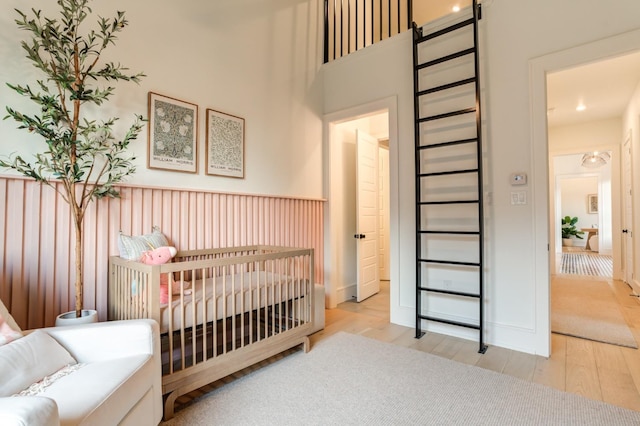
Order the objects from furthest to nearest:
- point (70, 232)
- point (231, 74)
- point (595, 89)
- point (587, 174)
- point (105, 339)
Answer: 1. point (587, 174)
2. point (595, 89)
3. point (231, 74)
4. point (70, 232)
5. point (105, 339)

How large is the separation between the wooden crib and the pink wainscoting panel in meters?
0.14

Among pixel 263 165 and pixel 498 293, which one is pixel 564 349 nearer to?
pixel 498 293

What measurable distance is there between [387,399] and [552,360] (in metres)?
1.47

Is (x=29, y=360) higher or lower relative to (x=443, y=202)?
lower

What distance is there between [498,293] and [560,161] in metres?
8.20

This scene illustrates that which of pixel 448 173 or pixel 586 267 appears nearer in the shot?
pixel 448 173

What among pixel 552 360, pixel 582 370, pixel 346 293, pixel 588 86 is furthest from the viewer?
pixel 346 293

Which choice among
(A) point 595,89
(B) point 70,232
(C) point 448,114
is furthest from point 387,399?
(A) point 595,89

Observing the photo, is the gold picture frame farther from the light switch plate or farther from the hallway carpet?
the light switch plate

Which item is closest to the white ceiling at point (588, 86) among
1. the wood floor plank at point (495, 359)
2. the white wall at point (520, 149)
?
the white wall at point (520, 149)

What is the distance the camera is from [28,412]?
800 mm

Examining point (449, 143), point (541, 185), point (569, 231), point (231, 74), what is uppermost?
point (231, 74)

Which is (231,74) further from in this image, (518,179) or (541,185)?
(541,185)

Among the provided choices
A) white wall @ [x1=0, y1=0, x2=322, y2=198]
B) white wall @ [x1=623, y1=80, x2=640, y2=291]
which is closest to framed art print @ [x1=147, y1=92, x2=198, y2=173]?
white wall @ [x1=0, y1=0, x2=322, y2=198]
